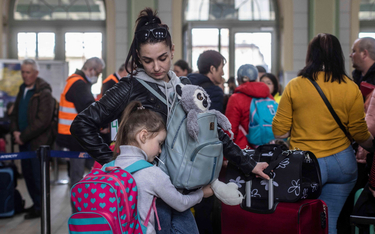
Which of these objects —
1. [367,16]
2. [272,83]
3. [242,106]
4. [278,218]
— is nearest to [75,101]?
[242,106]

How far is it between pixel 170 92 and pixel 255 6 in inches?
293

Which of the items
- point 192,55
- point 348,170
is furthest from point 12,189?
point 192,55

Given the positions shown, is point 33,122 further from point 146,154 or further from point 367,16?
point 367,16

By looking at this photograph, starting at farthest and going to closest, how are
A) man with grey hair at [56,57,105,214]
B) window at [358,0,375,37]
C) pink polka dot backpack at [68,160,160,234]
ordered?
1. window at [358,0,375,37]
2. man with grey hair at [56,57,105,214]
3. pink polka dot backpack at [68,160,160,234]

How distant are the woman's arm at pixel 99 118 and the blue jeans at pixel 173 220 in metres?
0.32

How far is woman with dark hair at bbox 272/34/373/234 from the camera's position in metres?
2.26

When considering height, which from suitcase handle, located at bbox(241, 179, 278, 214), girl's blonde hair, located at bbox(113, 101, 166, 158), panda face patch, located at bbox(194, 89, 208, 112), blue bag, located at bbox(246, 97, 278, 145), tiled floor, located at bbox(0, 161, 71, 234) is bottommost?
tiled floor, located at bbox(0, 161, 71, 234)

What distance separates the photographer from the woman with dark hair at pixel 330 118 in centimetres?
226

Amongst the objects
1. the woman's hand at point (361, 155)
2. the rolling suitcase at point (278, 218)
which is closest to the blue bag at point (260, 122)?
the woman's hand at point (361, 155)

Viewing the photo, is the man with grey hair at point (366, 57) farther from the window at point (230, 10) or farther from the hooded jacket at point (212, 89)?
the window at point (230, 10)

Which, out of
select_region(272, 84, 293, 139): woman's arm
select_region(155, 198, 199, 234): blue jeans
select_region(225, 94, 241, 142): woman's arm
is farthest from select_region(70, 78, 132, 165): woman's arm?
select_region(225, 94, 241, 142): woman's arm

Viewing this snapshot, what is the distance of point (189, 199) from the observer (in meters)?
1.61

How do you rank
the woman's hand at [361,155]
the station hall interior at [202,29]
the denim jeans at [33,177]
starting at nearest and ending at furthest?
1. the woman's hand at [361,155]
2. the denim jeans at [33,177]
3. the station hall interior at [202,29]

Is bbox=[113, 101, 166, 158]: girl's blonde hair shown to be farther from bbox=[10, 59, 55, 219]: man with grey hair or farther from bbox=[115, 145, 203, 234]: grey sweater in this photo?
bbox=[10, 59, 55, 219]: man with grey hair
